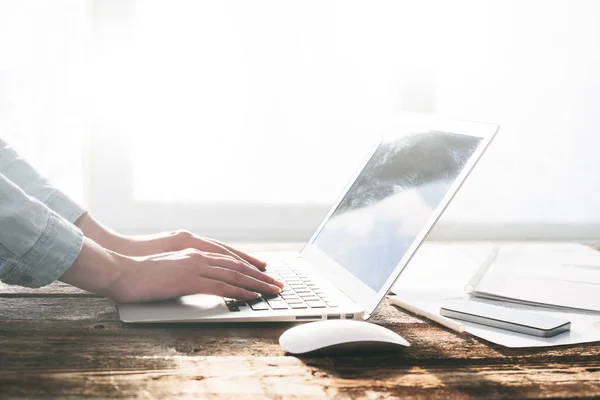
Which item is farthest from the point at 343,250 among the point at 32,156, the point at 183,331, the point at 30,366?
the point at 32,156

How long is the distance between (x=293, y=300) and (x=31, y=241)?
337mm

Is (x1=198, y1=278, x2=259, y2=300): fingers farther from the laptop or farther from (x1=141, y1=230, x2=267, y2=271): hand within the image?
(x1=141, y1=230, x2=267, y2=271): hand

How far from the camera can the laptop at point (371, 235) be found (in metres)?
0.98

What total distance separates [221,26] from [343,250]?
3.00 feet

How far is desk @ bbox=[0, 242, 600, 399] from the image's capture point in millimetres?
739

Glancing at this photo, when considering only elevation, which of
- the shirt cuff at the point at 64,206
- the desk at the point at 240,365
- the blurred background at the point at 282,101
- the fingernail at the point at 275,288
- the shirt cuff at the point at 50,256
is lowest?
the desk at the point at 240,365

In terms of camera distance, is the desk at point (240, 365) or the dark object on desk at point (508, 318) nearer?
the desk at point (240, 365)

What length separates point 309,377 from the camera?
78 cm

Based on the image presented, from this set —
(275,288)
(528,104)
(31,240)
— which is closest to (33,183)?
(31,240)

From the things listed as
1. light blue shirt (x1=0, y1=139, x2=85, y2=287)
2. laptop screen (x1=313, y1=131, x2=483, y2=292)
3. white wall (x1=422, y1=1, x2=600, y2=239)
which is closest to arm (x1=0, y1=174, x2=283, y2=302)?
light blue shirt (x1=0, y1=139, x2=85, y2=287)

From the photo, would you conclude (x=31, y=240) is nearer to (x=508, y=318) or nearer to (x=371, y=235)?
(x=371, y=235)

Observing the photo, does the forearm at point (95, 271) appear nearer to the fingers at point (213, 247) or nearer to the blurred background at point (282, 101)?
the fingers at point (213, 247)

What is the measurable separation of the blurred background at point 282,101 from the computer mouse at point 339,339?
1.10 meters

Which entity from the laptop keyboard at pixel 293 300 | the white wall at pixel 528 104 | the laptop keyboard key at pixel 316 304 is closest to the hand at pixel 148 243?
the laptop keyboard at pixel 293 300
